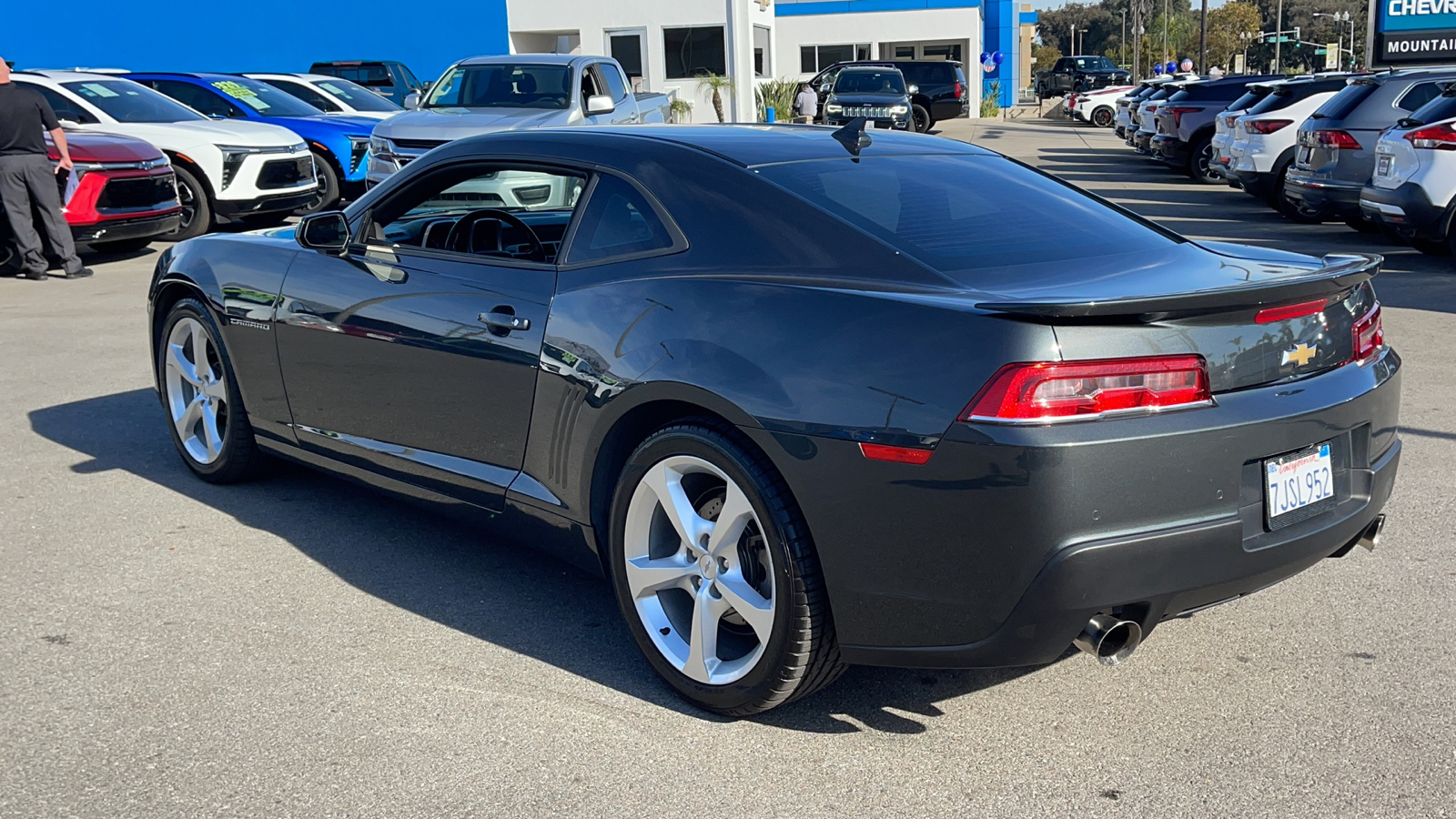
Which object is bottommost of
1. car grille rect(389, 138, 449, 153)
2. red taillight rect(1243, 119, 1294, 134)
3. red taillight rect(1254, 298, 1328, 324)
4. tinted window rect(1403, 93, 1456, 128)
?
red taillight rect(1243, 119, 1294, 134)

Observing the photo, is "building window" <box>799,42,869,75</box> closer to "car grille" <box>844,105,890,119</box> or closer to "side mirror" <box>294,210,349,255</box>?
"car grille" <box>844,105,890,119</box>

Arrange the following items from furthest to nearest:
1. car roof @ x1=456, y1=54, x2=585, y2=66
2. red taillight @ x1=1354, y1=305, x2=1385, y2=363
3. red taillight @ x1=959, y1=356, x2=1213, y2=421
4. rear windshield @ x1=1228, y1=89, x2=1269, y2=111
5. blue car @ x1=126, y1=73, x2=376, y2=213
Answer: rear windshield @ x1=1228, y1=89, x2=1269, y2=111 < blue car @ x1=126, y1=73, x2=376, y2=213 < car roof @ x1=456, y1=54, x2=585, y2=66 < red taillight @ x1=1354, y1=305, x2=1385, y2=363 < red taillight @ x1=959, y1=356, x2=1213, y2=421

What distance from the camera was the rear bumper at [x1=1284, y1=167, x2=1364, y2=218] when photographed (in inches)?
507

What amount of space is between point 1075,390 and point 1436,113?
1038 centimetres

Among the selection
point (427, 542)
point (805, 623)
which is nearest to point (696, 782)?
point (805, 623)

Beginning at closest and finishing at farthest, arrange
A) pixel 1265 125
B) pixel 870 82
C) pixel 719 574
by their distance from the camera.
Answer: pixel 719 574
pixel 1265 125
pixel 870 82

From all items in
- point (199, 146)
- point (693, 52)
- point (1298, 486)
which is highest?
point (693, 52)

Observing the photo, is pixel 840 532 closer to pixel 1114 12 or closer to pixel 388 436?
pixel 388 436

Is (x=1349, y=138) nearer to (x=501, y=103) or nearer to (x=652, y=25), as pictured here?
(x=501, y=103)

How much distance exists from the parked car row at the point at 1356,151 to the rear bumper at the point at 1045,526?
9.03 metres

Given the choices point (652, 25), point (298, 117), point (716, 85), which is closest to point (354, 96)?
point (298, 117)

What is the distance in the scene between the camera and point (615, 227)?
3887 mm

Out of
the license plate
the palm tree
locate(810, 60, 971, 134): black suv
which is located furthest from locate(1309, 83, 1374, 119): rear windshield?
locate(810, 60, 971, 134): black suv

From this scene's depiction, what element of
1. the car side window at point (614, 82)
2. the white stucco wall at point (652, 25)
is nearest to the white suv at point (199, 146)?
the car side window at point (614, 82)
